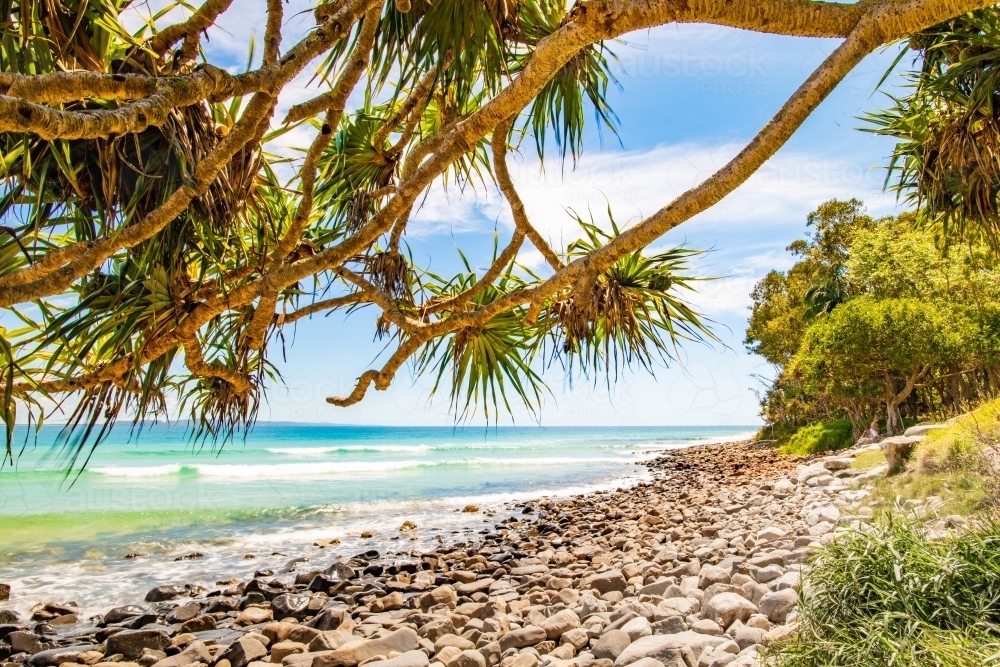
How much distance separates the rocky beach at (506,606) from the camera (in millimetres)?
2850

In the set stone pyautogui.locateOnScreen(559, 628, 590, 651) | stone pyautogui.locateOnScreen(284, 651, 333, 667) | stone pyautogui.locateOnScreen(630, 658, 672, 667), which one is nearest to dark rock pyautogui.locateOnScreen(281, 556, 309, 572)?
stone pyautogui.locateOnScreen(284, 651, 333, 667)

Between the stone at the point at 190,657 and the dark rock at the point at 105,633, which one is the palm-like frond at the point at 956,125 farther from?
the dark rock at the point at 105,633

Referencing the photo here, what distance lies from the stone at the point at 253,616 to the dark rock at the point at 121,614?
867 millimetres

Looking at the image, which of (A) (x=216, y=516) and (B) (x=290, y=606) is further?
(A) (x=216, y=516)

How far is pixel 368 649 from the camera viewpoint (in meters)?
3.08

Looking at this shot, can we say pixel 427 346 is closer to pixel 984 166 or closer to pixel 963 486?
pixel 984 166

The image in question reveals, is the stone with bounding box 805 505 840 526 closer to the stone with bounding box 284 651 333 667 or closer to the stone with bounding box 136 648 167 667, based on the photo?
the stone with bounding box 284 651 333 667

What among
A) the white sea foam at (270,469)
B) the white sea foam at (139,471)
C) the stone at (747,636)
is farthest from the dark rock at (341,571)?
the white sea foam at (139,471)

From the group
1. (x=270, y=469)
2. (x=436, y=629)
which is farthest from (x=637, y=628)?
(x=270, y=469)

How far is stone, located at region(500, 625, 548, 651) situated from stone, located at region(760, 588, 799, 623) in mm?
1051

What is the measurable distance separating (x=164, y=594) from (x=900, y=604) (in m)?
5.25

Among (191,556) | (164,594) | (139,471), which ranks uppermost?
(164,594)

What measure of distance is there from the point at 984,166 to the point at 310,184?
11.1ft

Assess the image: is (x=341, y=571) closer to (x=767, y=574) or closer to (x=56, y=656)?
(x=56, y=656)
